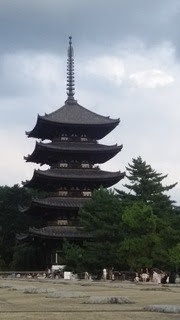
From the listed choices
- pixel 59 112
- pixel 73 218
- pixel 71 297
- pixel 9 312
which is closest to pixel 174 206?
pixel 73 218

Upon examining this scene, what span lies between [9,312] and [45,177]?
166ft

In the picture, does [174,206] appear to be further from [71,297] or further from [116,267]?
[71,297]

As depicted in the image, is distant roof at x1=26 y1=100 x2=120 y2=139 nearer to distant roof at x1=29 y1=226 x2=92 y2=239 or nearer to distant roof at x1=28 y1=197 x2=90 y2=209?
distant roof at x1=28 y1=197 x2=90 y2=209

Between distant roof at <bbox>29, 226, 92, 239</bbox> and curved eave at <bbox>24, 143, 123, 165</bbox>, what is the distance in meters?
8.52

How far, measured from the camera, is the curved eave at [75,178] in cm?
6650

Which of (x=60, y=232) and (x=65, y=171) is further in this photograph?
(x=65, y=171)

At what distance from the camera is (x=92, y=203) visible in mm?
56156

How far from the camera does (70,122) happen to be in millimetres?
69188

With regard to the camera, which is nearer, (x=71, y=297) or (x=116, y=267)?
(x=71, y=297)

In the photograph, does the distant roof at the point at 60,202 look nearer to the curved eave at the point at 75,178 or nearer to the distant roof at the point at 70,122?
the curved eave at the point at 75,178

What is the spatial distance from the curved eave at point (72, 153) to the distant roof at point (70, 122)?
2470 millimetres

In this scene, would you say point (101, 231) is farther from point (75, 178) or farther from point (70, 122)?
point (70, 122)

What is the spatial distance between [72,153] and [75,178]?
3644 millimetres

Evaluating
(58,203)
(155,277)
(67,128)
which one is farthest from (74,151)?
(155,277)
